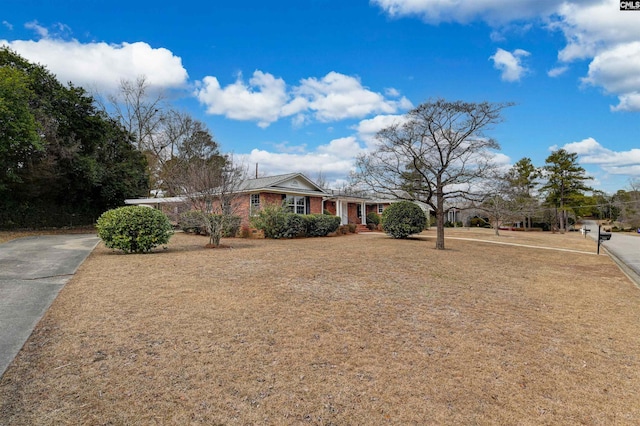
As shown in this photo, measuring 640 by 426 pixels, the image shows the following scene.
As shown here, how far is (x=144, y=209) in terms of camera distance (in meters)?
11.6

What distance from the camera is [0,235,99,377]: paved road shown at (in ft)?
14.1

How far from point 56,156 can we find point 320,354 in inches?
888

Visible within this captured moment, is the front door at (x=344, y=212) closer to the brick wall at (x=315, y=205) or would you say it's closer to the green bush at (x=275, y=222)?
the brick wall at (x=315, y=205)

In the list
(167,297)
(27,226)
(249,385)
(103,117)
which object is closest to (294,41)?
(167,297)

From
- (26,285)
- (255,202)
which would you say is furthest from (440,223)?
(26,285)

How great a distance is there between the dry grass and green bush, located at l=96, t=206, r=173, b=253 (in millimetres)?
3440

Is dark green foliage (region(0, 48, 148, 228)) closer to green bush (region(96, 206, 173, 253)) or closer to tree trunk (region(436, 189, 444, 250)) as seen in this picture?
green bush (region(96, 206, 173, 253))

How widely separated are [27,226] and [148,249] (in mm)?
16359

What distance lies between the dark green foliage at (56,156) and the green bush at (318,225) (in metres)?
13.4

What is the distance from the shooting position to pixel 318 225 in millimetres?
19875

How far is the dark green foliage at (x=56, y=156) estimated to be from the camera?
1709 centimetres

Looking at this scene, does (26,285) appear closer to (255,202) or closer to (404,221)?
(255,202)

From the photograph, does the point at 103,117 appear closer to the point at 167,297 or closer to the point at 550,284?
the point at 167,297

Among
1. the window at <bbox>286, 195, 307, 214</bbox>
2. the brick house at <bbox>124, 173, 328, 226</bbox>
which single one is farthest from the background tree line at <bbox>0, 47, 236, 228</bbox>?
the window at <bbox>286, 195, 307, 214</bbox>
